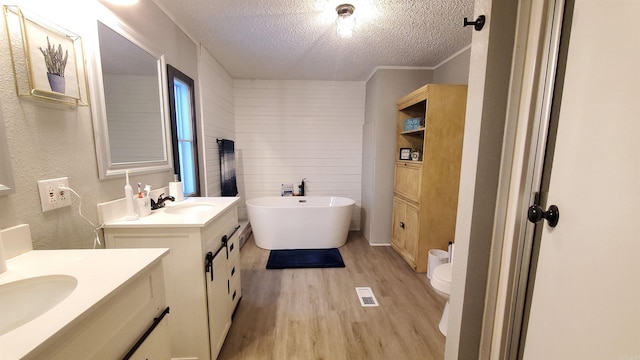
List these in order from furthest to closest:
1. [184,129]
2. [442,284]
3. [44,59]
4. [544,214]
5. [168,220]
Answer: [184,129] < [442,284] < [168,220] < [44,59] < [544,214]

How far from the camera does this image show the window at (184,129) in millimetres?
1891

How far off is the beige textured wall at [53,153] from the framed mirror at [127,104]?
0.22 ft

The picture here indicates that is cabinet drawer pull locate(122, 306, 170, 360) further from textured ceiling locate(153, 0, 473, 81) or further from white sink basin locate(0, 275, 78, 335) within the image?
textured ceiling locate(153, 0, 473, 81)

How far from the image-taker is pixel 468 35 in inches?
87.1

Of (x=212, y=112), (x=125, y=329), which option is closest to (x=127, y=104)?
(x=125, y=329)

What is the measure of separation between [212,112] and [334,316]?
2542mm

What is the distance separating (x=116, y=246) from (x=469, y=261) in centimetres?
179

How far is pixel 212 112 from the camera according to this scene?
2.77m

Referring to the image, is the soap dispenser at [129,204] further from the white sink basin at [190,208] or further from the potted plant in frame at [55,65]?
the potted plant in frame at [55,65]

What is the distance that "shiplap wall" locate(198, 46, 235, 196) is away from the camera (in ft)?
8.21

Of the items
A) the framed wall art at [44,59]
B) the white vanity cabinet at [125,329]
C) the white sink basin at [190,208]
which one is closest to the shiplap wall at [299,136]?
the white sink basin at [190,208]

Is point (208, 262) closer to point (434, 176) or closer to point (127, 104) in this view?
point (127, 104)

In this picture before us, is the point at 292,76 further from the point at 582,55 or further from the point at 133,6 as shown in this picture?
the point at 582,55

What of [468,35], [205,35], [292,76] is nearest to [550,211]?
[468,35]
